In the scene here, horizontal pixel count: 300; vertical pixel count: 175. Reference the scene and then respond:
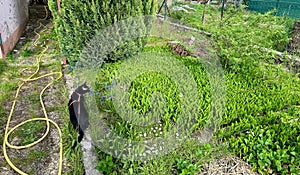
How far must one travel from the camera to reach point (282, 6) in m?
8.16

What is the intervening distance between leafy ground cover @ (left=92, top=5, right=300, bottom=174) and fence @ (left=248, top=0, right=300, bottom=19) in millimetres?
4583

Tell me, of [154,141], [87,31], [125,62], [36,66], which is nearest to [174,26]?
[125,62]

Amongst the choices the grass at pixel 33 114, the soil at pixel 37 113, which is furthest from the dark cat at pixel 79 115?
the soil at pixel 37 113

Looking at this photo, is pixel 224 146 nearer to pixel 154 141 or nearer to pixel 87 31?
pixel 154 141

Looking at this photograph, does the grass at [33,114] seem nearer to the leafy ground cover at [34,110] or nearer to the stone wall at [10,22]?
the leafy ground cover at [34,110]

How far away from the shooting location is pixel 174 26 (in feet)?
19.3

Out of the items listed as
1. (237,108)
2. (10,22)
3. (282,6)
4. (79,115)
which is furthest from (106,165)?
(282,6)

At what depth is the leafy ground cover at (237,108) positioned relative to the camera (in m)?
2.13

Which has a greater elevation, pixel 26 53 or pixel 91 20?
pixel 91 20

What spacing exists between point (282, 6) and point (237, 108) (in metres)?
6.89

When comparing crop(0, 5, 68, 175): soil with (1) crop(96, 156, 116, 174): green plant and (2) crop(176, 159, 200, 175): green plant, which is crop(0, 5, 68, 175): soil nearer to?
(1) crop(96, 156, 116, 174): green plant

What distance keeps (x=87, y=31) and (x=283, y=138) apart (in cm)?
293

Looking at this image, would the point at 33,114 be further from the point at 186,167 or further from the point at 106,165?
the point at 186,167

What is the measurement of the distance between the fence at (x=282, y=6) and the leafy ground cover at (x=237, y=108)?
15.0ft
